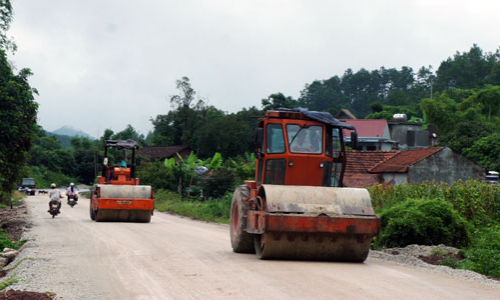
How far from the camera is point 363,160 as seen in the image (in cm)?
4816

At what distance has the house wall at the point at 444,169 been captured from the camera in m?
45.1

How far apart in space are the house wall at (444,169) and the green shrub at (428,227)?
28258 millimetres

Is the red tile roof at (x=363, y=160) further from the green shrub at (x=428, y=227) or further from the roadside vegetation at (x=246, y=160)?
the green shrub at (x=428, y=227)

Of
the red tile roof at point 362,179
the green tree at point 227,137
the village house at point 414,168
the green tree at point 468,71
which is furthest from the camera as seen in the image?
the green tree at point 468,71

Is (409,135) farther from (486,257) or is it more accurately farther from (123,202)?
(486,257)

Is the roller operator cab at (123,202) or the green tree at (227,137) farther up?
the green tree at (227,137)

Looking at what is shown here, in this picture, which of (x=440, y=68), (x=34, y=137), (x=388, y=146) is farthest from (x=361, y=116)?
(x=34, y=137)

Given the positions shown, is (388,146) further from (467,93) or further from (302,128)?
(302,128)

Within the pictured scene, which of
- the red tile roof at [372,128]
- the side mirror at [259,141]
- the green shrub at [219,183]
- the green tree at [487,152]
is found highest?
the red tile roof at [372,128]

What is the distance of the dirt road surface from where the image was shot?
9023 millimetres

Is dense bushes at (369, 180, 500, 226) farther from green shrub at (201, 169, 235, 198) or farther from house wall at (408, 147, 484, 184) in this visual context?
house wall at (408, 147, 484, 184)

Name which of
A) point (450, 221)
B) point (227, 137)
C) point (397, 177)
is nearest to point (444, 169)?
point (397, 177)

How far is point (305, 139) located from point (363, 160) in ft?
115

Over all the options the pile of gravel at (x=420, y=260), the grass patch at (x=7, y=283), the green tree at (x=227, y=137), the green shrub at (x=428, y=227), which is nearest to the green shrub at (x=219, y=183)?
the green tree at (x=227, y=137)
